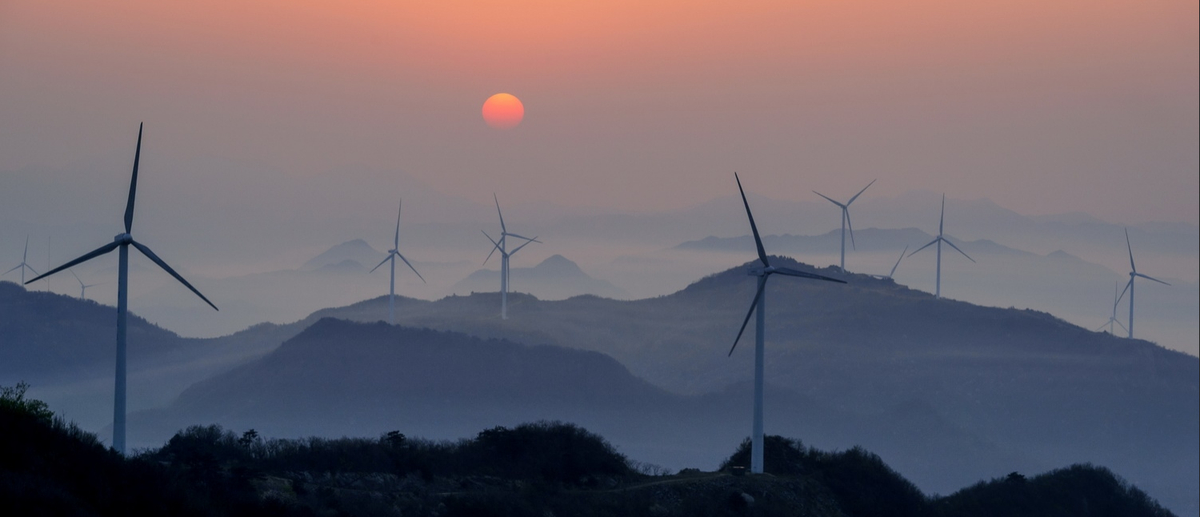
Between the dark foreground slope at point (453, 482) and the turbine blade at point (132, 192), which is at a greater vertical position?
the turbine blade at point (132, 192)

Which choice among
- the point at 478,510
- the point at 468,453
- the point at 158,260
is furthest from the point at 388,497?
the point at 158,260

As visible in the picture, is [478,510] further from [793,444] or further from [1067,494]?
[1067,494]

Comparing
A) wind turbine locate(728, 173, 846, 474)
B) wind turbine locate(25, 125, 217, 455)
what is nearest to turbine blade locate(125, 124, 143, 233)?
wind turbine locate(25, 125, 217, 455)

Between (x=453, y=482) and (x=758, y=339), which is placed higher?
(x=758, y=339)

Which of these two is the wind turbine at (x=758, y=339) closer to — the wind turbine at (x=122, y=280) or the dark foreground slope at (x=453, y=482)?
the dark foreground slope at (x=453, y=482)

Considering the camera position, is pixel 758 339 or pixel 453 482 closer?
pixel 453 482

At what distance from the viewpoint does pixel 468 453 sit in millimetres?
71062

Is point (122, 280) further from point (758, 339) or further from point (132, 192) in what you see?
point (758, 339)

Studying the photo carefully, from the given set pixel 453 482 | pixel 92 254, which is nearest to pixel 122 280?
pixel 92 254

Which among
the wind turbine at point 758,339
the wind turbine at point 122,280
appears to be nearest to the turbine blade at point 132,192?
the wind turbine at point 122,280

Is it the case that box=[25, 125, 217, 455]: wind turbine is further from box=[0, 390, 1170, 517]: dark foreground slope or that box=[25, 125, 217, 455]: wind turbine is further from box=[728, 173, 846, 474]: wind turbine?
box=[728, 173, 846, 474]: wind turbine

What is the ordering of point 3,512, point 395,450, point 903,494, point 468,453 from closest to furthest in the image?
point 3,512
point 395,450
point 468,453
point 903,494

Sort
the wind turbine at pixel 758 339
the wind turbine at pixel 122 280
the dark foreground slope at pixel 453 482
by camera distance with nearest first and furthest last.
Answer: the dark foreground slope at pixel 453 482 → the wind turbine at pixel 122 280 → the wind turbine at pixel 758 339

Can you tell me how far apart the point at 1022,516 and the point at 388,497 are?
4559 centimetres
